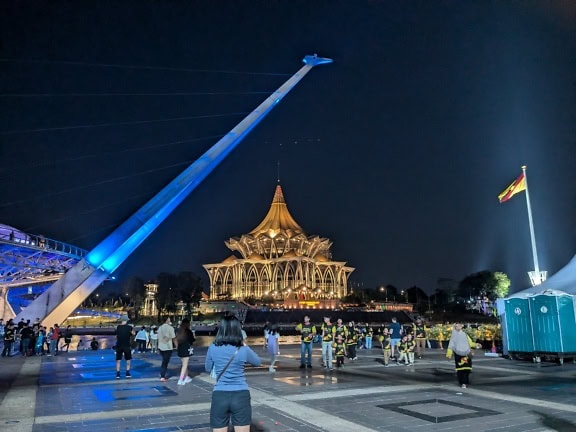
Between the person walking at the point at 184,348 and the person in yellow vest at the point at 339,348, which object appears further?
the person in yellow vest at the point at 339,348

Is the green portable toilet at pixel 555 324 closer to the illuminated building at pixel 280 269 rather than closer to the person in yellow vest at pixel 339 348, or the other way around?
the person in yellow vest at pixel 339 348

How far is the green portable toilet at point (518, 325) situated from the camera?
17141 millimetres

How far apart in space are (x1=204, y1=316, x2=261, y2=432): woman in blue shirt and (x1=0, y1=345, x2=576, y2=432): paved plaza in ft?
9.95

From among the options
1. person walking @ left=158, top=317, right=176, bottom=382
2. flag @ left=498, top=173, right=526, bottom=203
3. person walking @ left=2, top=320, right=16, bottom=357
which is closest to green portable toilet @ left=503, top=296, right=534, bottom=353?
person walking @ left=158, top=317, right=176, bottom=382

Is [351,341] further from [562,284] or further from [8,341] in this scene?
[8,341]

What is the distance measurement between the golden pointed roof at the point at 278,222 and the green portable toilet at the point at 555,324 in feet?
300

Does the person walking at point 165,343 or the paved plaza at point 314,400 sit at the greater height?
the person walking at point 165,343

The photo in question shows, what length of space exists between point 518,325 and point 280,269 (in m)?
86.9

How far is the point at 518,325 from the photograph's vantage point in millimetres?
17625

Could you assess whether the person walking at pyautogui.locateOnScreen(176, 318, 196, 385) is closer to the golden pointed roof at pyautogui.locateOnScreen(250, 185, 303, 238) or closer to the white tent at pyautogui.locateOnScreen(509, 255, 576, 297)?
the white tent at pyautogui.locateOnScreen(509, 255, 576, 297)

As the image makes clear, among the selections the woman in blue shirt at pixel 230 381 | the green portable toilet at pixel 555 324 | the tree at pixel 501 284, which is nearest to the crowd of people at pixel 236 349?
the woman in blue shirt at pixel 230 381

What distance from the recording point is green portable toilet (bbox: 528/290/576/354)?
Answer: 1602 centimetres

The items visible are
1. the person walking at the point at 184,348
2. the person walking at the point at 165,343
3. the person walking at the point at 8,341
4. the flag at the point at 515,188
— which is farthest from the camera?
the flag at the point at 515,188

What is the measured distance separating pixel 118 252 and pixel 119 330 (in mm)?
14989
